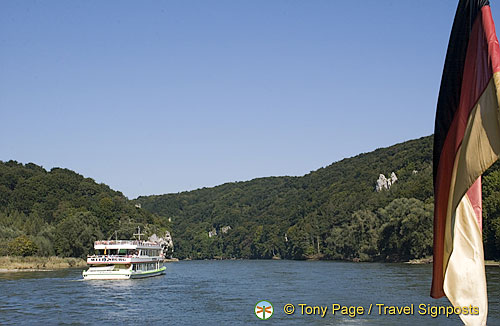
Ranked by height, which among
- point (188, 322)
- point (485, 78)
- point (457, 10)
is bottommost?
point (188, 322)

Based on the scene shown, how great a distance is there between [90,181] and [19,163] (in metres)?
31.6

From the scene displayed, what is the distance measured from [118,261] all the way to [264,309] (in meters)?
30.7

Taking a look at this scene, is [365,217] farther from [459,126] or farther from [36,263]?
[459,126]

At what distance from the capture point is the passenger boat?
58500 millimetres

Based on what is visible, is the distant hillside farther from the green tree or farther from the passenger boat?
the passenger boat

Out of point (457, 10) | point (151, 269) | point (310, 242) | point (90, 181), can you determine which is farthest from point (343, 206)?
point (457, 10)

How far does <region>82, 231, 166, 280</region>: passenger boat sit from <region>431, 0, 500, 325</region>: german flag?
179 ft

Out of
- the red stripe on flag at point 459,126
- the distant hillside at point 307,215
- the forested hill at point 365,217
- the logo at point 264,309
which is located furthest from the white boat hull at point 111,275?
the red stripe on flag at point 459,126

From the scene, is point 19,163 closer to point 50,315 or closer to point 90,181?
point 90,181

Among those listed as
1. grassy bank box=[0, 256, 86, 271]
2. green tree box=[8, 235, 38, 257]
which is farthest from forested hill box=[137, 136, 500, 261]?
green tree box=[8, 235, 38, 257]

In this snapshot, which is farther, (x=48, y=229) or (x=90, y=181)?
(x=90, y=181)

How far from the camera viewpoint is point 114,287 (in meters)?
50.8

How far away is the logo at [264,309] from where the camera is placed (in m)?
30.0

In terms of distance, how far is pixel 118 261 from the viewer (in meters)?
60.1
